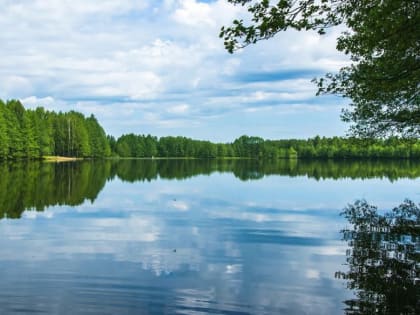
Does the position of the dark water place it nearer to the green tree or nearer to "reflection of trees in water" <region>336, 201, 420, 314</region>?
"reflection of trees in water" <region>336, 201, 420, 314</region>

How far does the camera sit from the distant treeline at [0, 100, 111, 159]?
101 metres

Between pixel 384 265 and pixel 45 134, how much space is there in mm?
120764

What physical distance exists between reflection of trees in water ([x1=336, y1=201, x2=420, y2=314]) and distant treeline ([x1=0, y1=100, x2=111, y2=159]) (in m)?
91.6

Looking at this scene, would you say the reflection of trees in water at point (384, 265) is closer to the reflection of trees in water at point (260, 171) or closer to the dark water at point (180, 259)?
the dark water at point (180, 259)

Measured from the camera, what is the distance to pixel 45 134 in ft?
398

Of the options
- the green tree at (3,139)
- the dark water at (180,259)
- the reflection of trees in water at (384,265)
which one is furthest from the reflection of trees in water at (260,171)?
the reflection of trees in water at (384,265)

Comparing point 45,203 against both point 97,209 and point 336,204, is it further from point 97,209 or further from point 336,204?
point 336,204

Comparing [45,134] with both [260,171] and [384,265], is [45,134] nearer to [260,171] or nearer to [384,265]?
[260,171]

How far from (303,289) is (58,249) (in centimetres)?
947

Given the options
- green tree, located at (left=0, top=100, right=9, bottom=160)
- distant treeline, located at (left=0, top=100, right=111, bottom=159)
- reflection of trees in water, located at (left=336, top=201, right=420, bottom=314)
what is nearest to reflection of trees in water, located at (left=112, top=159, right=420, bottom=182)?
distant treeline, located at (left=0, top=100, right=111, bottom=159)

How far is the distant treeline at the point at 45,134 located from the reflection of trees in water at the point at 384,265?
91.6m

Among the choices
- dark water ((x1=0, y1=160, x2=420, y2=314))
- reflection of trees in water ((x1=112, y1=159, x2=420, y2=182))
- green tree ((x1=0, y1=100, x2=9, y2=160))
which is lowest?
dark water ((x1=0, y1=160, x2=420, y2=314))

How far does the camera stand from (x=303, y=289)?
38.2 ft

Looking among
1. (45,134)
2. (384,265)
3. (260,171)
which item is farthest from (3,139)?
(384,265)
